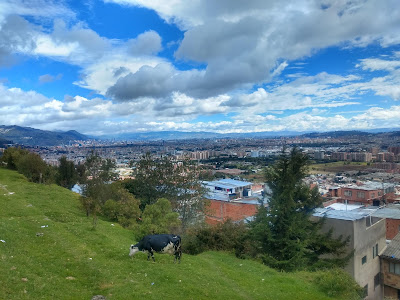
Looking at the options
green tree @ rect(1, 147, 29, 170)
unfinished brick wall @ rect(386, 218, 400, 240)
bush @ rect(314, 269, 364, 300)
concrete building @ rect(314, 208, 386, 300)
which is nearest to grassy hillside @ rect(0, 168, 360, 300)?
bush @ rect(314, 269, 364, 300)

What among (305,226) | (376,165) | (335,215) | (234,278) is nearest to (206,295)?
(234,278)

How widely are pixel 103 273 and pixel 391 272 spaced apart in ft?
89.4

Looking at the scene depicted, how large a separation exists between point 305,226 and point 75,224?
15.2 m

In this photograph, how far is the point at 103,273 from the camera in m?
10.8

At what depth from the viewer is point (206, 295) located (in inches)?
414

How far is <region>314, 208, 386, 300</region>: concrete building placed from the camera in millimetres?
22703

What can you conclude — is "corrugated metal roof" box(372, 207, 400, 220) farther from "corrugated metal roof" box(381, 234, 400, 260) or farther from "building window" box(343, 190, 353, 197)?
"building window" box(343, 190, 353, 197)

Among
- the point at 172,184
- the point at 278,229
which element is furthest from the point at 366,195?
the point at 278,229

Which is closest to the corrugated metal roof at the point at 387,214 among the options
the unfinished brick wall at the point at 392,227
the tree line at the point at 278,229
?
the unfinished brick wall at the point at 392,227

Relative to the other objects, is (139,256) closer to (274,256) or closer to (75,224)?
(75,224)

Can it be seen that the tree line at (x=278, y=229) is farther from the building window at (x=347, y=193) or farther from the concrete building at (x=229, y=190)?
the building window at (x=347, y=193)

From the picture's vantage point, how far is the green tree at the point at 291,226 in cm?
1906

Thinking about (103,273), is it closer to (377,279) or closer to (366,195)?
(377,279)

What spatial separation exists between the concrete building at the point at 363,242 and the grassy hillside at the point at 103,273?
8.67 metres
